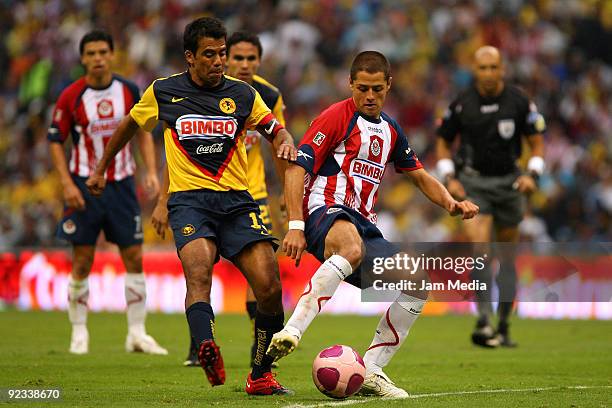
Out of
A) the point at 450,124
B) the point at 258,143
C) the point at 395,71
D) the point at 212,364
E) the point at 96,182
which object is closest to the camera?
the point at 212,364

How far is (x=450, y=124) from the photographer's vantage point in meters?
12.5

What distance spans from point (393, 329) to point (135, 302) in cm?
414

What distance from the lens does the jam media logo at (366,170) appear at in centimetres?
763

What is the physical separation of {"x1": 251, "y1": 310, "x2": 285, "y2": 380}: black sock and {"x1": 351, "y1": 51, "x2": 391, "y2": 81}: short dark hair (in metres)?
1.72

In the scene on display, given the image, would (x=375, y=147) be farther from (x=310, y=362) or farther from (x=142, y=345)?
(x=142, y=345)

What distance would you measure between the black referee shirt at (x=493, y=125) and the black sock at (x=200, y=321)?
598 centimetres

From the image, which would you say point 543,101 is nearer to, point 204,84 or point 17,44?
point 17,44

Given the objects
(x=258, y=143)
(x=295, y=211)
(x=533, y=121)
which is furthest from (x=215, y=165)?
(x=533, y=121)

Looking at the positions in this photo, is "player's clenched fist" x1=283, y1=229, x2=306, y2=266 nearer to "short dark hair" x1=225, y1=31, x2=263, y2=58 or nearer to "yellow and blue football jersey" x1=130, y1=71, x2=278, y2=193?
"yellow and blue football jersey" x1=130, y1=71, x2=278, y2=193

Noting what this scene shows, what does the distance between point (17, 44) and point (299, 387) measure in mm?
18751

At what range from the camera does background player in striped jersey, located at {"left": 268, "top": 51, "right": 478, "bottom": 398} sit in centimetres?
729

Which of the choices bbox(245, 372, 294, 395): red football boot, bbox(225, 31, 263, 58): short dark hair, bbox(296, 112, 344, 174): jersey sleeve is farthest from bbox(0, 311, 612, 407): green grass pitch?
bbox(225, 31, 263, 58): short dark hair

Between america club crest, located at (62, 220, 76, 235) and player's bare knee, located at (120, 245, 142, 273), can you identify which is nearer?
america club crest, located at (62, 220, 76, 235)

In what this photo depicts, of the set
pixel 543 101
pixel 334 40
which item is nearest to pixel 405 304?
pixel 543 101
